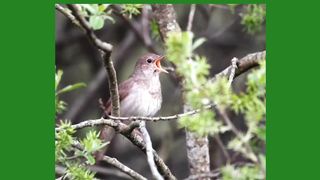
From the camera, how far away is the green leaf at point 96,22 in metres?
3.66

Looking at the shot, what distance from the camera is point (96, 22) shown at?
3.69 metres

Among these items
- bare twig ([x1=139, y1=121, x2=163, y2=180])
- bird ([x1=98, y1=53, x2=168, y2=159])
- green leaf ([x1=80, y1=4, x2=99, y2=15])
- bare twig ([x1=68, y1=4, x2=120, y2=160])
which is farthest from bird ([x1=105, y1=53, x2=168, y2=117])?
green leaf ([x1=80, y1=4, x2=99, y2=15])

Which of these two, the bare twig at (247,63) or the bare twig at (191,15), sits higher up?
the bare twig at (191,15)

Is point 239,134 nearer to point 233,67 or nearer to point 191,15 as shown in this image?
point 233,67

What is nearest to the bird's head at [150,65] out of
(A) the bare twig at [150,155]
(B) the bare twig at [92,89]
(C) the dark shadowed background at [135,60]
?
(C) the dark shadowed background at [135,60]

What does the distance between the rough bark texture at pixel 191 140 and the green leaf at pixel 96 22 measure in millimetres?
831

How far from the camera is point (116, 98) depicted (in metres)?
3.91

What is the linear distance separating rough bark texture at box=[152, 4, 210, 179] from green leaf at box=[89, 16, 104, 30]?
2.73 feet

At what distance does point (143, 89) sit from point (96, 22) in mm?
1119

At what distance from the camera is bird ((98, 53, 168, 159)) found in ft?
14.9

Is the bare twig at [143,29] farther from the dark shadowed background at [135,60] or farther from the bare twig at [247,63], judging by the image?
the bare twig at [247,63]

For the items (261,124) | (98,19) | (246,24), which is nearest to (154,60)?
(246,24)

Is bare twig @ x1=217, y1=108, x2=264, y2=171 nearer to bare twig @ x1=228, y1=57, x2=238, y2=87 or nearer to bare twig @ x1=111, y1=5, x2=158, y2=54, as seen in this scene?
bare twig @ x1=228, y1=57, x2=238, y2=87

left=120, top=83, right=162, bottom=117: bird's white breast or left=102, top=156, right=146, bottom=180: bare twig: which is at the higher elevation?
left=120, top=83, right=162, bottom=117: bird's white breast
